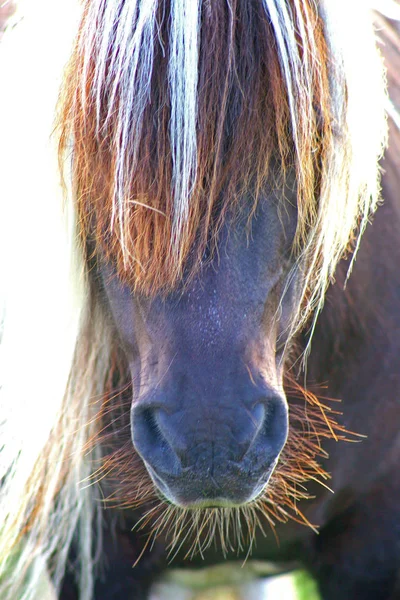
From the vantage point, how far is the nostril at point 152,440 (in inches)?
48.3

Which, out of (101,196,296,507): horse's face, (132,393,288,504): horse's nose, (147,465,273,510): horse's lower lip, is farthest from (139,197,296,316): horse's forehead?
(147,465,273,510): horse's lower lip

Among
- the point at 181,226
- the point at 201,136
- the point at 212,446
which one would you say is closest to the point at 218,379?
the point at 212,446

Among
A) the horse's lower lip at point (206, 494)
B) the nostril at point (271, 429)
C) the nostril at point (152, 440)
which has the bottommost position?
the horse's lower lip at point (206, 494)

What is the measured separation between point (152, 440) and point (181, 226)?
1.06 feet

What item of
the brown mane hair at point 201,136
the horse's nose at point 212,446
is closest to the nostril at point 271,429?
the horse's nose at point 212,446

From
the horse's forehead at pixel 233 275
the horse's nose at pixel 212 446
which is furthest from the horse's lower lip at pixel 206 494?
the horse's forehead at pixel 233 275

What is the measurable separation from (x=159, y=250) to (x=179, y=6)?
0.37m

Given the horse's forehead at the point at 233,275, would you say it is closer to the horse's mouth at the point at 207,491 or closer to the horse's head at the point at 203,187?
the horse's head at the point at 203,187

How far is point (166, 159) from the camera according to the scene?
48.6 inches

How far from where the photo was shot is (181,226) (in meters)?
1.23

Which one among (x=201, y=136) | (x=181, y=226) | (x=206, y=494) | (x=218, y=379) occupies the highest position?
(x=201, y=136)

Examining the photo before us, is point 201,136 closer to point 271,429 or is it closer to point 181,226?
point 181,226

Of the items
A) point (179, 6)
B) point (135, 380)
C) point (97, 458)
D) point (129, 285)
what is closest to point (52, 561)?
point (97, 458)

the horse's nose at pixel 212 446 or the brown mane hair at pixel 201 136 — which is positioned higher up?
the brown mane hair at pixel 201 136
